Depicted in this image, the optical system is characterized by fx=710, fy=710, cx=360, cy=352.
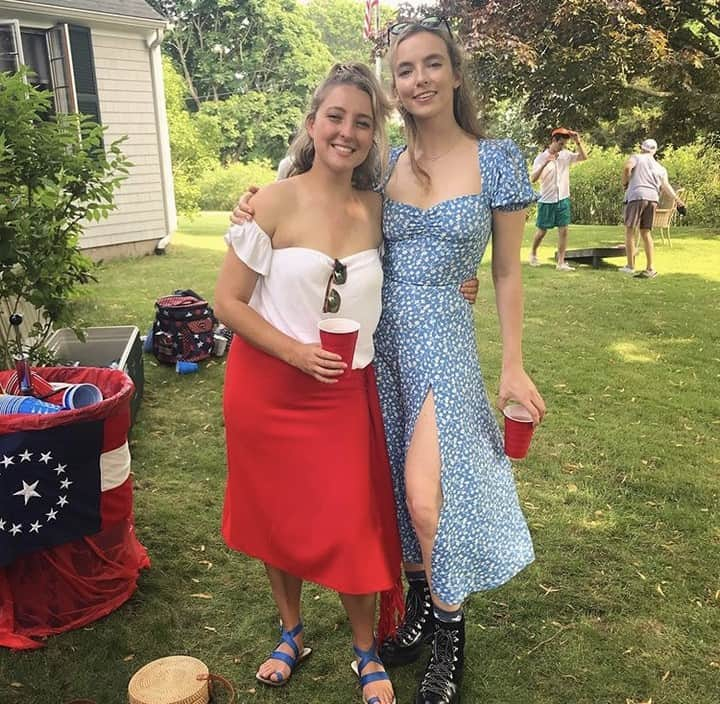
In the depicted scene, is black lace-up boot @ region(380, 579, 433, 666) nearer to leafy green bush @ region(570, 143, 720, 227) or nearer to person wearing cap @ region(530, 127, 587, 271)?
person wearing cap @ region(530, 127, 587, 271)

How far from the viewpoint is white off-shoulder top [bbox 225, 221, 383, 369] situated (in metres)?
2.02

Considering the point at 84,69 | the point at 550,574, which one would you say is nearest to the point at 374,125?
the point at 550,574

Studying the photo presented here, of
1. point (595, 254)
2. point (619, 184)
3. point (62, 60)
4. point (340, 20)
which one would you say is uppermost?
point (340, 20)

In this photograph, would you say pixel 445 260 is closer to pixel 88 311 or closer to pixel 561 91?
pixel 561 91

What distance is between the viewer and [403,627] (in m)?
2.61

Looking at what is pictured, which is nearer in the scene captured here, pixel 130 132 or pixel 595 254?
pixel 595 254

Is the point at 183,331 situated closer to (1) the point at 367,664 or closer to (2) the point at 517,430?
(1) the point at 367,664

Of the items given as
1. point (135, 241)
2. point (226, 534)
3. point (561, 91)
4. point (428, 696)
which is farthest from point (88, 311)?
point (428, 696)

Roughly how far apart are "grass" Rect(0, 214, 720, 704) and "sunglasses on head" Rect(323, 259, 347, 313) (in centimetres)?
133

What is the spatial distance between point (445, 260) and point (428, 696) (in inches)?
55.3

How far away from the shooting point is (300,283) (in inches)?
80.0

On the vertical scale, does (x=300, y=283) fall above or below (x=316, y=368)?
above

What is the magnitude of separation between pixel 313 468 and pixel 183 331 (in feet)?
12.6

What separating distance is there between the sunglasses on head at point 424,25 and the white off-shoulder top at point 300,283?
0.69m
